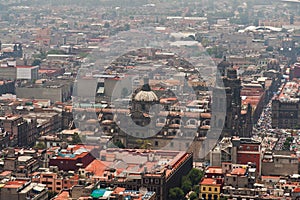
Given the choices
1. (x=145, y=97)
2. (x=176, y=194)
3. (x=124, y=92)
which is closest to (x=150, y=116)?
(x=145, y=97)

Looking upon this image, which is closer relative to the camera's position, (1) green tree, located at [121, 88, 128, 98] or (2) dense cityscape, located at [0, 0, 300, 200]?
(2) dense cityscape, located at [0, 0, 300, 200]

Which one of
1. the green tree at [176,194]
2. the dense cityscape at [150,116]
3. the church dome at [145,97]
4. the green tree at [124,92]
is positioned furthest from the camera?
the green tree at [124,92]

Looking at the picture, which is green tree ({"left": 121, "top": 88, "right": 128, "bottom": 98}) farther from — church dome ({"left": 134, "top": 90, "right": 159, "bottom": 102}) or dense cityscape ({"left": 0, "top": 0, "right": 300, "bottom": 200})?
church dome ({"left": 134, "top": 90, "right": 159, "bottom": 102})

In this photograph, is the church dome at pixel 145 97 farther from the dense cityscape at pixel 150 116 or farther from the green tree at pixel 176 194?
the green tree at pixel 176 194

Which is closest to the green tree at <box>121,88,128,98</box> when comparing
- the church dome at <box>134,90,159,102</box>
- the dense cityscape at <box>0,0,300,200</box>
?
the dense cityscape at <box>0,0,300,200</box>

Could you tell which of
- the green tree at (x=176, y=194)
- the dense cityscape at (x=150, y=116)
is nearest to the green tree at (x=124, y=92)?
the dense cityscape at (x=150, y=116)
